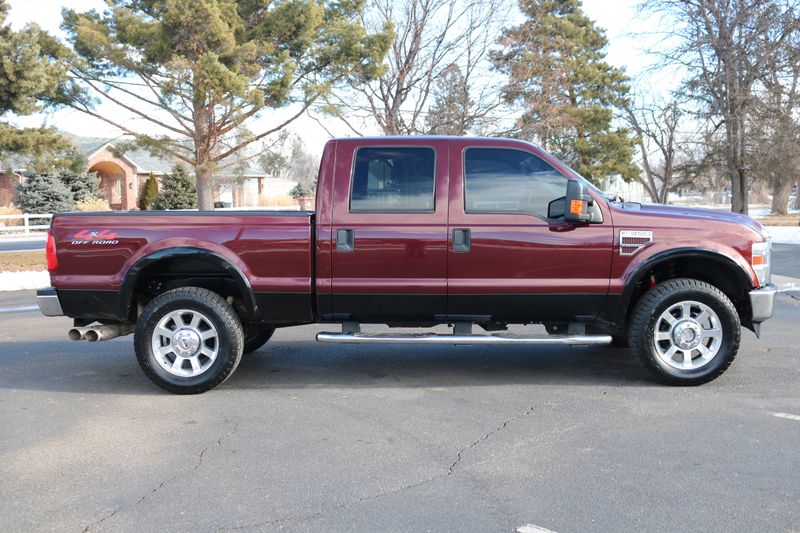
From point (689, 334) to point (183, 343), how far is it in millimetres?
4039

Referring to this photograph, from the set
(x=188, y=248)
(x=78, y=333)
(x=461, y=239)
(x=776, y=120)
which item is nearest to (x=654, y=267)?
(x=461, y=239)

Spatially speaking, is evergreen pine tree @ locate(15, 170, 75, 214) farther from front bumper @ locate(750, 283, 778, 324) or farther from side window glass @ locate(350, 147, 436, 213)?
front bumper @ locate(750, 283, 778, 324)

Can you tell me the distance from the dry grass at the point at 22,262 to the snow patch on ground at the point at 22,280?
118 centimetres

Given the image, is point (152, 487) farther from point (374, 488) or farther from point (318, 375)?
point (318, 375)

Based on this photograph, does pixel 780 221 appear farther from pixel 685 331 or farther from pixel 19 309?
pixel 19 309

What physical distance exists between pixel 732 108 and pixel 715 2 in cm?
409

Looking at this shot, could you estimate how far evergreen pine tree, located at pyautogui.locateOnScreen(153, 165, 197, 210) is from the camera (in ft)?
131

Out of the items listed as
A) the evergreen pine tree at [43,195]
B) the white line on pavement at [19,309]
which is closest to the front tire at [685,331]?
the white line on pavement at [19,309]

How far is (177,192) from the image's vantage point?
40500 millimetres

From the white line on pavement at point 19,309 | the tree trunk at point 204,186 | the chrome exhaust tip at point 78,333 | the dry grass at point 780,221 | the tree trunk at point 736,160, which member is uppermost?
the tree trunk at point 736,160

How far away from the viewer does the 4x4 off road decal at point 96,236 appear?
570 cm

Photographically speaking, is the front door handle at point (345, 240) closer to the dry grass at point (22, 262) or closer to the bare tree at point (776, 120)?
the dry grass at point (22, 262)

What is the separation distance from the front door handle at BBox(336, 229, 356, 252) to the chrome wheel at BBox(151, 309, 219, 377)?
1200 millimetres

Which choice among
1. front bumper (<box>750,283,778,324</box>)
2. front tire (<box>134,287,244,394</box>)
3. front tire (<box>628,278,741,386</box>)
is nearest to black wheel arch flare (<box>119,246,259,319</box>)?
front tire (<box>134,287,244,394</box>)
